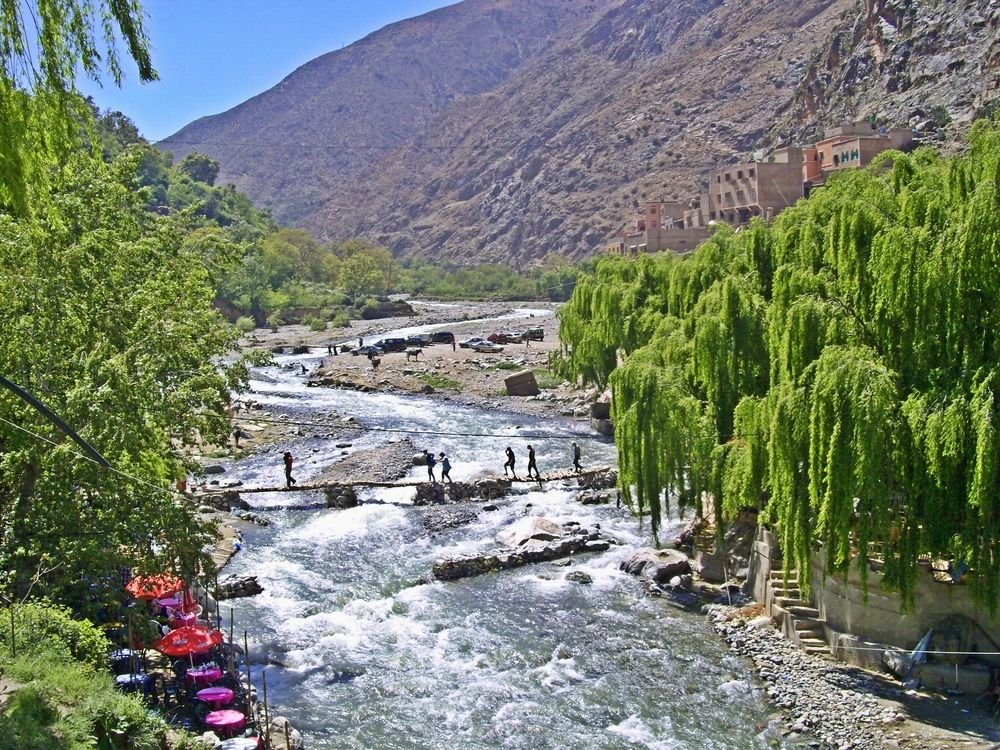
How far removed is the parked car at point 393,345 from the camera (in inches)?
3174

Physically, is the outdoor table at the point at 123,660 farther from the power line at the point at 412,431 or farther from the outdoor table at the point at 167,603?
the power line at the point at 412,431

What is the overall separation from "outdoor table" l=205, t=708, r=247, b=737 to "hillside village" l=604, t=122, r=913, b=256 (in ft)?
215

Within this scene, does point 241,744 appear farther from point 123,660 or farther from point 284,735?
point 123,660

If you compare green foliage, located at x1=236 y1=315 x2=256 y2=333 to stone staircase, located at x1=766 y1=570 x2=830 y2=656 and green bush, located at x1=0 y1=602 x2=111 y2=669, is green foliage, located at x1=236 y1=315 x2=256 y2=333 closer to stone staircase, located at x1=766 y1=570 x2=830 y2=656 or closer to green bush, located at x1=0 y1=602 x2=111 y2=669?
stone staircase, located at x1=766 y1=570 x2=830 y2=656

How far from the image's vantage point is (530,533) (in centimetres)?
2895

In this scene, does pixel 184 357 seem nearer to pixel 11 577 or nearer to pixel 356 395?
pixel 11 577

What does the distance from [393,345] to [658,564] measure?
5824cm

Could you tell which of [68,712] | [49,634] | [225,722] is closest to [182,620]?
[225,722]

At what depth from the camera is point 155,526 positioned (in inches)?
651

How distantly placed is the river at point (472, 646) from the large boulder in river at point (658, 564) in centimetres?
50

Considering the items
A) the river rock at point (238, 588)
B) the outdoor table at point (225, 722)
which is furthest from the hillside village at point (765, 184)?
the outdoor table at point (225, 722)

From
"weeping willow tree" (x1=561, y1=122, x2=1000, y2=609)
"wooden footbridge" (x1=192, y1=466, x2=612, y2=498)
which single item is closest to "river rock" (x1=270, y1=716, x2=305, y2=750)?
"weeping willow tree" (x1=561, y1=122, x2=1000, y2=609)

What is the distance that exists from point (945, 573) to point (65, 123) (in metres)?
16.5

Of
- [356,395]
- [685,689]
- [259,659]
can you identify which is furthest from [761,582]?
[356,395]
